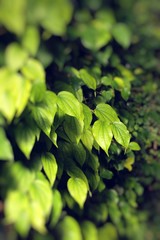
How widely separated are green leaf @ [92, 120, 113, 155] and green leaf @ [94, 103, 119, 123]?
0.03 meters

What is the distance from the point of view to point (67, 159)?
0.98 m

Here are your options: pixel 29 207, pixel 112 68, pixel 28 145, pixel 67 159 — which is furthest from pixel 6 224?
pixel 112 68

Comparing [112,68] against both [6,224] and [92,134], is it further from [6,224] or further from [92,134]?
[6,224]

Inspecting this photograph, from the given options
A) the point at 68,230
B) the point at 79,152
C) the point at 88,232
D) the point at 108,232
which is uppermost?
the point at 79,152

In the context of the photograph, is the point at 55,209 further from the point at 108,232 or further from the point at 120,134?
the point at 108,232

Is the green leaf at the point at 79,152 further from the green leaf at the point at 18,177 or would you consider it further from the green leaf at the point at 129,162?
the green leaf at the point at 129,162

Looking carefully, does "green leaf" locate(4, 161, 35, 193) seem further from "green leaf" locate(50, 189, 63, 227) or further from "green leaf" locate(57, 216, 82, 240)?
"green leaf" locate(57, 216, 82, 240)

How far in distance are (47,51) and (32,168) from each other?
12.3 inches

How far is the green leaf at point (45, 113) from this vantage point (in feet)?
2.54

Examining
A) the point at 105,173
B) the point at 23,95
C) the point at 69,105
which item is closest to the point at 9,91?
the point at 23,95

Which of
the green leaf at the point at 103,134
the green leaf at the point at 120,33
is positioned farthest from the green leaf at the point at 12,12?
the green leaf at the point at 103,134

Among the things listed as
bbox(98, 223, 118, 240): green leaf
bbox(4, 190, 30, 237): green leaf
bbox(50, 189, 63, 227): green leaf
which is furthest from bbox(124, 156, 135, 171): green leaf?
bbox(4, 190, 30, 237): green leaf

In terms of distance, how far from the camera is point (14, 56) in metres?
0.64

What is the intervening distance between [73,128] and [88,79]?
0.74 feet
